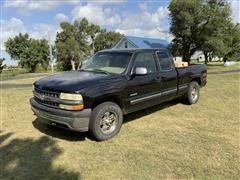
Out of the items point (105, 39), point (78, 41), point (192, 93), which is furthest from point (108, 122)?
point (105, 39)

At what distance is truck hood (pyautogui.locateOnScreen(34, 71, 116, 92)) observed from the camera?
5137 mm

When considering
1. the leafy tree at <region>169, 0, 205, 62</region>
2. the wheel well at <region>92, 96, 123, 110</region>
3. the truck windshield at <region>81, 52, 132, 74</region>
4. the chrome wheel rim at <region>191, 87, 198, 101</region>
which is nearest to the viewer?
the wheel well at <region>92, 96, 123, 110</region>

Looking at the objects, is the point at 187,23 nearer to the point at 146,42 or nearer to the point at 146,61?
the point at 146,42

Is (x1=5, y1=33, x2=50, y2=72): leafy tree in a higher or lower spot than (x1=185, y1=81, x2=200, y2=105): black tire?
higher

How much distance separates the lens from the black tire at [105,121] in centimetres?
527

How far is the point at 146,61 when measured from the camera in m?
6.74

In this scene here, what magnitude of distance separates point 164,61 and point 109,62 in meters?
1.62

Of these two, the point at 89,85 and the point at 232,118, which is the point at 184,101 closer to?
the point at 232,118

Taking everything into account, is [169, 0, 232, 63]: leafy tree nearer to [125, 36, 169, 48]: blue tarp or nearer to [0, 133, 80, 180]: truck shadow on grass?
[125, 36, 169, 48]: blue tarp

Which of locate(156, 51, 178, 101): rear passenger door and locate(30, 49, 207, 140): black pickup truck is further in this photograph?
locate(156, 51, 178, 101): rear passenger door

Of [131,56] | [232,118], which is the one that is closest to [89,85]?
[131,56]

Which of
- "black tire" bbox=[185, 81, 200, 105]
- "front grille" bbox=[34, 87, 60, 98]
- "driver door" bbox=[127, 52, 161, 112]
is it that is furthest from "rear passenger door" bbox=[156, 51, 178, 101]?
"front grille" bbox=[34, 87, 60, 98]

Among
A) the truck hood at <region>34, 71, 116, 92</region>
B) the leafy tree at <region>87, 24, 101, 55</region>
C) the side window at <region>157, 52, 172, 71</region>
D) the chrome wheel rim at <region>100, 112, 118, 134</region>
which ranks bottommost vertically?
the chrome wheel rim at <region>100, 112, 118, 134</region>

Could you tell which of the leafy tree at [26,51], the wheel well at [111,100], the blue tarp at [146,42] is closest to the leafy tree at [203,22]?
the blue tarp at [146,42]
